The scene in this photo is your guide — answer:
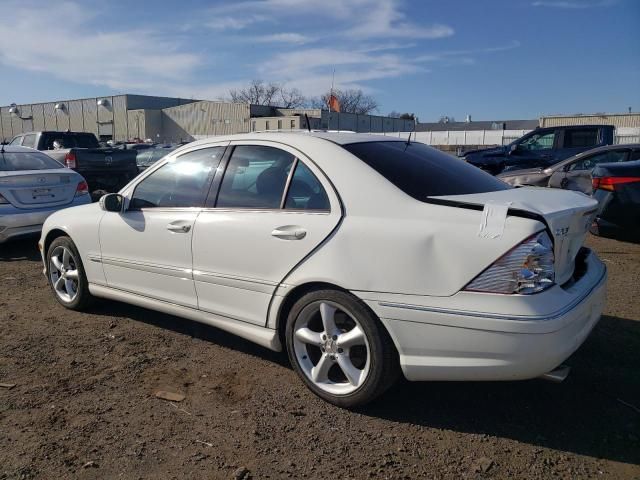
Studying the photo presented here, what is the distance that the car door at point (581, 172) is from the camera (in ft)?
27.3

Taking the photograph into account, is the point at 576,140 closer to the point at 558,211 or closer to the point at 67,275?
the point at 558,211

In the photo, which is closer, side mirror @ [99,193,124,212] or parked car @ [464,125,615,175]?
side mirror @ [99,193,124,212]

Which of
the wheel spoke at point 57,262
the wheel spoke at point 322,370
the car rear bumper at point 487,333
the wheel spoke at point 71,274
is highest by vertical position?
the car rear bumper at point 487,333

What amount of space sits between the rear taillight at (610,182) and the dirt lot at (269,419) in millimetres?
3064

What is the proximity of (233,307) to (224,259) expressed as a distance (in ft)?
1.06

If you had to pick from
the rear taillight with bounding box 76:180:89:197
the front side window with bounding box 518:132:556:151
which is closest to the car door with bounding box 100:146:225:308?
the rear taillight with bounding box 76:180:89:197

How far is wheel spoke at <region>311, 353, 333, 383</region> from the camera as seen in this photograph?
301cm

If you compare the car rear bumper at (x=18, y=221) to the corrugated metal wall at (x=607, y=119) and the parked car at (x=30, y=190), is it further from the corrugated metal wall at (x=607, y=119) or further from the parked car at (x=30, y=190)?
the corrugated metal wall at (x=607, y=119)

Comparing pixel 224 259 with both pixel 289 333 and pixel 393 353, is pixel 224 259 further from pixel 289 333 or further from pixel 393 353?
pixel 393 353

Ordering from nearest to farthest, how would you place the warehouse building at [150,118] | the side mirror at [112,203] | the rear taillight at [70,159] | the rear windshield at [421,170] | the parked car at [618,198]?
the rear windshield at [421,170] < the side mirror at [112,203] < the parked car at [618,198] < the rear taillight at [70,159] < the warehouse building at [150,118]

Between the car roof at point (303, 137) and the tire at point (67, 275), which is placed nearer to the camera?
the car roof at point (303, 137)

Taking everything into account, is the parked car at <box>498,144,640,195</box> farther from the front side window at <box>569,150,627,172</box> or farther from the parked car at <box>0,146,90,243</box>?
the parked car at <box>0,146,90,243</box>

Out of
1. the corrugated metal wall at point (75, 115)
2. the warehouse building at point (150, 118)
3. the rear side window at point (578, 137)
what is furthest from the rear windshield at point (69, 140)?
the corrugated metal wall at point (75, 115)

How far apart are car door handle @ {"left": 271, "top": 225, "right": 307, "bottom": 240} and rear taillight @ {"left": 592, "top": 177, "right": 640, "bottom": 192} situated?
5.20m
